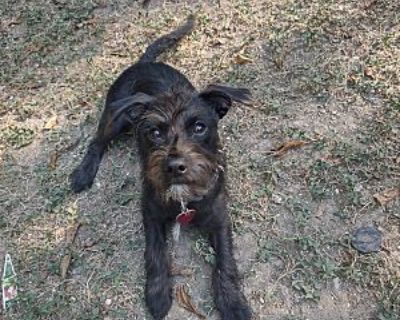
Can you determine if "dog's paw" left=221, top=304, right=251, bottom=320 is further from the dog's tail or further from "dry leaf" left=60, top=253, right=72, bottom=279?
the dog's tail

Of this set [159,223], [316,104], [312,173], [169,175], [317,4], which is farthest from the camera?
[317,4]

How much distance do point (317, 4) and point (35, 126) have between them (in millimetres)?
3191

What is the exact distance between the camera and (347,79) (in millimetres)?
5520

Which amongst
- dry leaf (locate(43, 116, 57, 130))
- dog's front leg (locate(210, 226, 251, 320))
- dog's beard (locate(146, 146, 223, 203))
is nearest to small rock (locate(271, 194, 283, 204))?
dog's front leg (locate(210, 226, 251, 320))

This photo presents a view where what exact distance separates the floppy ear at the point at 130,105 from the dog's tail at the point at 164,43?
177 centimetres

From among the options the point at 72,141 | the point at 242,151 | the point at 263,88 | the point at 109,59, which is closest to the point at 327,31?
the point at 263,88

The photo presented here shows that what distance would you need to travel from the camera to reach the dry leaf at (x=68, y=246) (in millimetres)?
4555

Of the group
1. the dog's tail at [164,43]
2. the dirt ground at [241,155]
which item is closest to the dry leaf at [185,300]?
the dirt ground at [241,155]

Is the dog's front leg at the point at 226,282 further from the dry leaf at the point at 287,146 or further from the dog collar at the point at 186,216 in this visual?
the dry leaf at the point at 287,146

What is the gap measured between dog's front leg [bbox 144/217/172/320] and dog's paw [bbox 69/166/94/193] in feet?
2.85

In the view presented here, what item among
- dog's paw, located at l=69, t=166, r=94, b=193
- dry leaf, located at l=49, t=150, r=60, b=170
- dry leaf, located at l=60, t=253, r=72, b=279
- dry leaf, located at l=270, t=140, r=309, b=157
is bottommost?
dry leaf, located at l=60, t=253, r=72, b=279

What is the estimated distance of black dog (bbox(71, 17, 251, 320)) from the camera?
3.81 metres

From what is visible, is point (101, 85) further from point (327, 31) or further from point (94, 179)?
point (327, 31)

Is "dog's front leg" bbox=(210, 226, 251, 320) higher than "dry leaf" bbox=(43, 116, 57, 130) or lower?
higher
